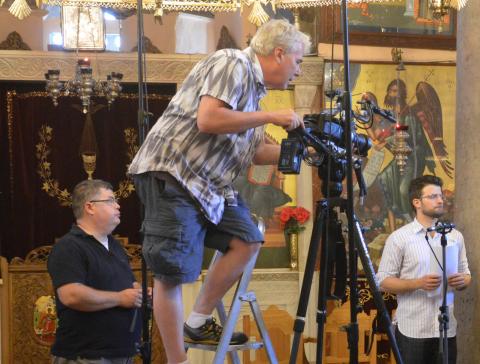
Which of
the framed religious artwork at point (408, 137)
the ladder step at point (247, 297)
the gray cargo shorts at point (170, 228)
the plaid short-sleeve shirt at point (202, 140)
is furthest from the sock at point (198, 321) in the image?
the framed religious artwork at point (408, 137)

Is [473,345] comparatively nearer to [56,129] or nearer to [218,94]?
[218,94]

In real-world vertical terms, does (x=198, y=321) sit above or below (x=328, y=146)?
below

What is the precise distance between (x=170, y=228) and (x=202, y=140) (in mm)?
352

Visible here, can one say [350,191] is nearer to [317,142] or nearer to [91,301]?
[317,142]

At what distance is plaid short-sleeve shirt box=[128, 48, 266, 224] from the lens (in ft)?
11.4

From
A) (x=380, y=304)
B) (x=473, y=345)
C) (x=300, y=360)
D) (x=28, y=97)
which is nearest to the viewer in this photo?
(x=380, y=304)

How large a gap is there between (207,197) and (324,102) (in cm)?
530

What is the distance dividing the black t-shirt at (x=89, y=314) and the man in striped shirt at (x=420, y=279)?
1.66 m

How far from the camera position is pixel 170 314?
138 inches

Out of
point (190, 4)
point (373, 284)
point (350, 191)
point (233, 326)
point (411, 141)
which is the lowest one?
point (233, 326)

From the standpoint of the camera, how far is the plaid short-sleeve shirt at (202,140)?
3.47 metres

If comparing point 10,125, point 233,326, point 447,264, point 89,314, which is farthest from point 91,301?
point 10,125

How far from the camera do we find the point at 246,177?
8.84 metres

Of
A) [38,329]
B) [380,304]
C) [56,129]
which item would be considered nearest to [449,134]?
[56,129]
